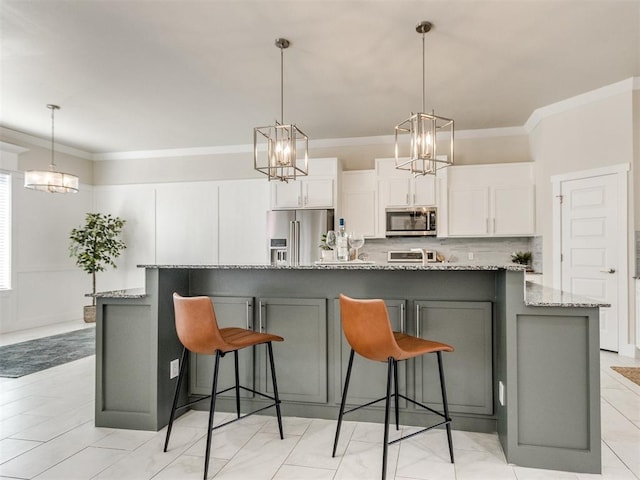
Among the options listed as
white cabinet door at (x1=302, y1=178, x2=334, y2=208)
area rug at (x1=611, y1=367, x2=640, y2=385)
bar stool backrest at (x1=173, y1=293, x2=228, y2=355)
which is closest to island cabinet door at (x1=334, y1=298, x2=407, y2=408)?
bar stool backrest at (x1=173, y1=293, x2=228, y2=355)

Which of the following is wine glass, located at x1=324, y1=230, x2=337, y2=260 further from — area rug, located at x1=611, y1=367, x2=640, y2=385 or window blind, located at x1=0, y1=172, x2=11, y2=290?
window blind, located at x1=0, y1=172, x2=11, y2=290

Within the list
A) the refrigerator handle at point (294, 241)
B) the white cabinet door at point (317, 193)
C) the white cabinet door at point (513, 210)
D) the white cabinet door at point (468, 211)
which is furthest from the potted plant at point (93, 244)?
the white cabinet door at point (513, 210)

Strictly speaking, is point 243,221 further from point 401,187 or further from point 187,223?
point 401,187

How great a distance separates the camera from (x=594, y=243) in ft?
14.1

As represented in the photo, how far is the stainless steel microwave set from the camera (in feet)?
17.3

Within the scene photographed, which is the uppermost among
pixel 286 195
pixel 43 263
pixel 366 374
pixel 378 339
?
pixel 286 195

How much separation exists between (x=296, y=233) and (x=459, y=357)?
3359mm

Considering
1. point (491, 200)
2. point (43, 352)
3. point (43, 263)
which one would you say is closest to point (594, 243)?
point (491, 200)

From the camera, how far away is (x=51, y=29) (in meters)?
3.00

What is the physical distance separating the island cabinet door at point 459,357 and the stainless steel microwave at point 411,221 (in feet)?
9.69

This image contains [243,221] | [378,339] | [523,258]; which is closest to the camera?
[378,339]

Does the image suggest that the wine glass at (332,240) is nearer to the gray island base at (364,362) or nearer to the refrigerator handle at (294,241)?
the gray island base at (364,362)

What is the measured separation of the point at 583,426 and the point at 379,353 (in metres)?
1.07

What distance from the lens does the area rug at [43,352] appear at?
12.3 feet
